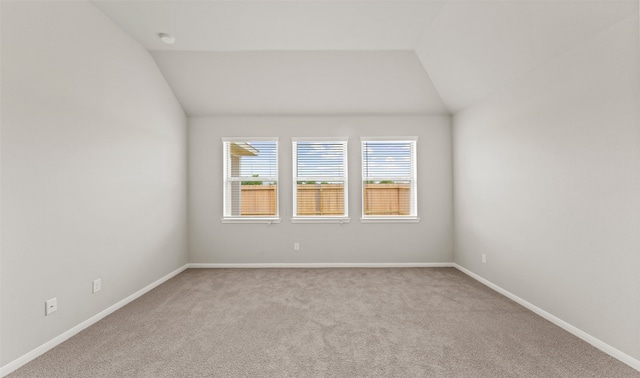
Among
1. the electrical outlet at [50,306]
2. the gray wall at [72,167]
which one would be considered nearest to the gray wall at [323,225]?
the gray wall at [72,167]

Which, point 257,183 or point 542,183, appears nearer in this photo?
point 542,183

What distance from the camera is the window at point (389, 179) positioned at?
4.26 metres

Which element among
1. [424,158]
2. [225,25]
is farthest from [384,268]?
[225,25]

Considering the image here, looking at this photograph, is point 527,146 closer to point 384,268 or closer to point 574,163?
point 574,163

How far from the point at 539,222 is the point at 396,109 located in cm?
242

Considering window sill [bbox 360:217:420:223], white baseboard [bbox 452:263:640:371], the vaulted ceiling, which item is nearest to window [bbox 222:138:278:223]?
the vaulted ceiling

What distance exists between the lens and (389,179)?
4266mm

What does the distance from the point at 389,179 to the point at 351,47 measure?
2.08m

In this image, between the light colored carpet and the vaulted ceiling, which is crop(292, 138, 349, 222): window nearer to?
the vaulted ceiling

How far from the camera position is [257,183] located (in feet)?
14.1

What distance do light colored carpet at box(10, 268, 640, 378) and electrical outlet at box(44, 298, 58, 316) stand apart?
0.97 ft

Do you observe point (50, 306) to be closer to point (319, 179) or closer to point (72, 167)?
point (72, 167)

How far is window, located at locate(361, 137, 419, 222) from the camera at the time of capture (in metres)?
4.26

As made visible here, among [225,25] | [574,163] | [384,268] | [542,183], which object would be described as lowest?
[384,268]
